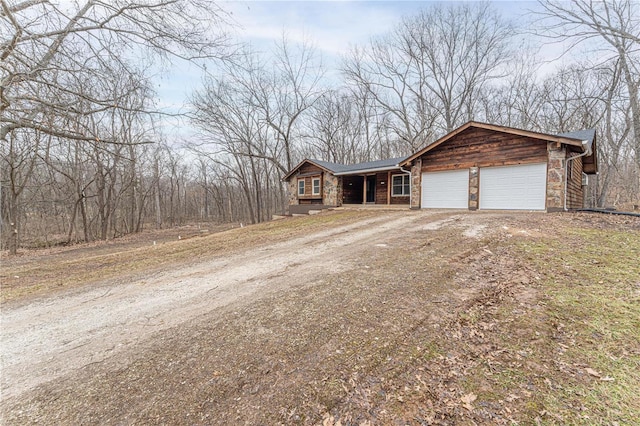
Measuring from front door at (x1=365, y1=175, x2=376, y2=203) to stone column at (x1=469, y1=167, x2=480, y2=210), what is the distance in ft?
23.3

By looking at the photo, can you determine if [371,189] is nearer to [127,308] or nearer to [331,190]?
[331,190]

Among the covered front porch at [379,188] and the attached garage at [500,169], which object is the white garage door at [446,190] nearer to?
the attached garage at [500,169]

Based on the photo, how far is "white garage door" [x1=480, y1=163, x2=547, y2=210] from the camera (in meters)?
9.61

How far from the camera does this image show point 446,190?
1191cm

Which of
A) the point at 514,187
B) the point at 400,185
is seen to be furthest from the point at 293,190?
the point at 514,187

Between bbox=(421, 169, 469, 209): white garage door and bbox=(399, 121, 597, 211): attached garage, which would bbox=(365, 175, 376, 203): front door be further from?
bbox=(421, 169, 469, 209): white garage door

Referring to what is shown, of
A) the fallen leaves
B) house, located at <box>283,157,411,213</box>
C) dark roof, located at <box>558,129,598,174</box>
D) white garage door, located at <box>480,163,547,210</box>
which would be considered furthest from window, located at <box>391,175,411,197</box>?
the fallen leaves

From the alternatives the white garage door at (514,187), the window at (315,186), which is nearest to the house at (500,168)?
the white garage door at (514,187)

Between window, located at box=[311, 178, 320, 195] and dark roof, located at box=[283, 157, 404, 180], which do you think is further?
window, located at box=[311, 178, 320, 195]

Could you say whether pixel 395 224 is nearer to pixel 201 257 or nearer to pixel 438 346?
pixel 201 257

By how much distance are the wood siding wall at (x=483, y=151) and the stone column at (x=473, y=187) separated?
29cm

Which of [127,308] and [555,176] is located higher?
[555,176]

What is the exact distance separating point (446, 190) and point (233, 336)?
11584mm

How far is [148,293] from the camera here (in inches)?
158
